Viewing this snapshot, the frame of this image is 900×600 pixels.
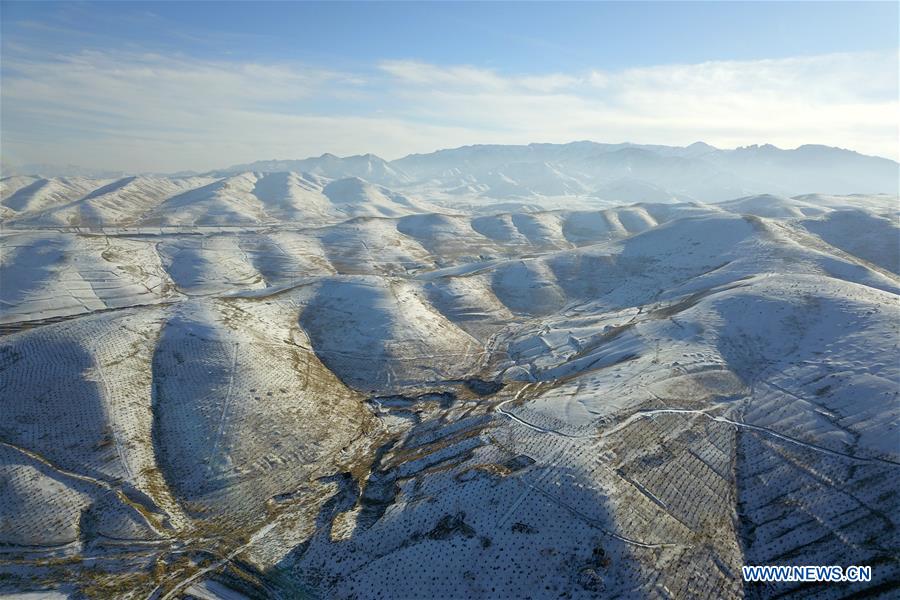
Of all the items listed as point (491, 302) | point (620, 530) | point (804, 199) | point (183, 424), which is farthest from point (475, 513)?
point (804, 199)

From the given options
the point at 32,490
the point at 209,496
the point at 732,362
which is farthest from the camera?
the point at 732,362

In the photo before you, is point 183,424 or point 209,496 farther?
point 183,424

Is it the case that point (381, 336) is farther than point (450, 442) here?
Yes

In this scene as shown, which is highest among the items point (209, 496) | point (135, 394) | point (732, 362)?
point (732, 362)

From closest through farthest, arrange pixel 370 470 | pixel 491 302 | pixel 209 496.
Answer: pixel 209 496 < pixel 370 470 < pixel 491 302

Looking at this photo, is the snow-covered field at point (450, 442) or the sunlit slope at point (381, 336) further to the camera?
the sunlit slope at point (381, 336)

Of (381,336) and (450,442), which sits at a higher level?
(381,336)

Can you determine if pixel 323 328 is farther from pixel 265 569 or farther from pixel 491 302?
pixel 265 569

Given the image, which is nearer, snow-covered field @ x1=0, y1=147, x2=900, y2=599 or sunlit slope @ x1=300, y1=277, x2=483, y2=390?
snow-covered field @ x1=0, y1=147, x2=900, y2=599
